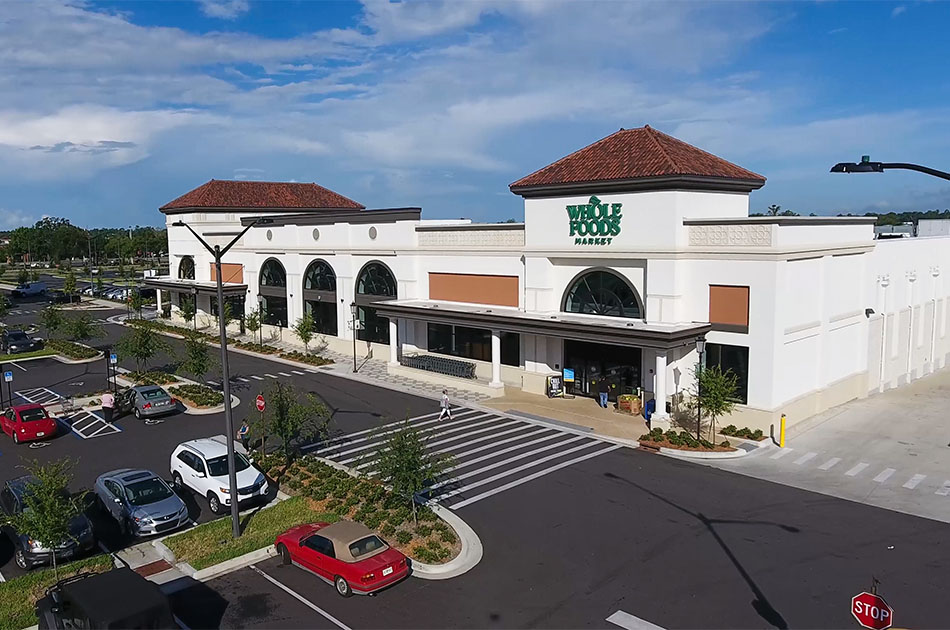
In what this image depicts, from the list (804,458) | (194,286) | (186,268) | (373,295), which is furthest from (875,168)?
(186,268)

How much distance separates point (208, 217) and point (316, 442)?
124 ft

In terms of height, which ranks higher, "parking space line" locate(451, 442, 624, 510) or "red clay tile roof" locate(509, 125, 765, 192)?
"red clay tile roof" locate(509, 125, 765, 192)

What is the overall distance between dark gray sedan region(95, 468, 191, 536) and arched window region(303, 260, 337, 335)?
27.8m

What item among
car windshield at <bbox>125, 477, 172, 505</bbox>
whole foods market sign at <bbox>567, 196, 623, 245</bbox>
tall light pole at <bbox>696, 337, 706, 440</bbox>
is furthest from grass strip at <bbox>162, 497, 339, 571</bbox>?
whole foods market sign at <bbox>567, 196, 623, 245</bbox>

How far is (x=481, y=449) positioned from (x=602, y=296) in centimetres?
1032

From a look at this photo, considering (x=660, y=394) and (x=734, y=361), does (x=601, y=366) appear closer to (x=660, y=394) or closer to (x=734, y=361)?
(x=660, y=394)

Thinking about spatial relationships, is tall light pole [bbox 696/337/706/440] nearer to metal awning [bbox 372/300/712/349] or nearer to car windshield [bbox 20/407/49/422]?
metal awning [bbox 372/300/712/349]

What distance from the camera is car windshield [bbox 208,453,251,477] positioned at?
22470mm

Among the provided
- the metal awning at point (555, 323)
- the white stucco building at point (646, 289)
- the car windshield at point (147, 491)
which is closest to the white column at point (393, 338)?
the white stucco building at point (646, 289)

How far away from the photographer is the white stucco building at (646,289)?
95.3 feet

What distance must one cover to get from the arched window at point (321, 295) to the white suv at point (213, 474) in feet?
83.2

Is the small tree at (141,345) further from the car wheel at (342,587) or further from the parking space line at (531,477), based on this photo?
the car wheel at (342,587)

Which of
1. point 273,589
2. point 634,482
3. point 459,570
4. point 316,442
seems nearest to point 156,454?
point 316,442

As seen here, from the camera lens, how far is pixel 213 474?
22.4 meters
